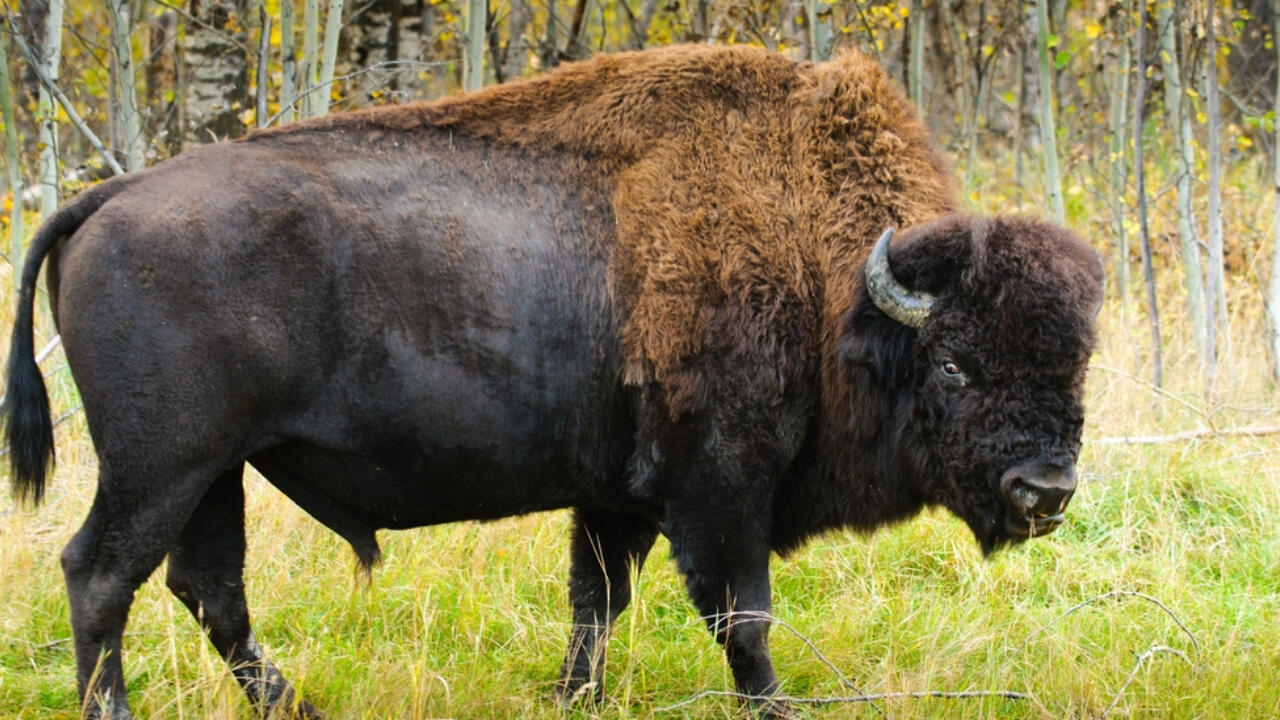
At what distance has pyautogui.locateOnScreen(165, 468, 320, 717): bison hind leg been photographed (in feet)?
13.0

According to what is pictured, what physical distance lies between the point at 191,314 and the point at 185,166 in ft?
1.72

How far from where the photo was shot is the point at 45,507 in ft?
17.8

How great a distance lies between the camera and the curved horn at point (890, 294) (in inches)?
146

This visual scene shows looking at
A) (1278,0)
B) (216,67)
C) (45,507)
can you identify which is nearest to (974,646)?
(45,507)

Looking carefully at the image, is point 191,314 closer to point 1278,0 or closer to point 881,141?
point 881,141

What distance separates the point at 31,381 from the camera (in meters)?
3.64

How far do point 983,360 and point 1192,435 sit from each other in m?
3.15

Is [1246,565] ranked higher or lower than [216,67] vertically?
lower

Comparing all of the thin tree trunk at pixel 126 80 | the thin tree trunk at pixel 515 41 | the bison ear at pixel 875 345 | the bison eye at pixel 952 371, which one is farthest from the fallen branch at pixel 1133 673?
the thin tree trunk at pixel 515 41

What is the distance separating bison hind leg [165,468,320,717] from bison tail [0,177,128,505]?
0.51 meters

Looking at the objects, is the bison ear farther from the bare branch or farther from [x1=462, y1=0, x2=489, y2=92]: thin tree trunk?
[x1=462, y1=0, x2=489, y2=92]: thin tree trunk

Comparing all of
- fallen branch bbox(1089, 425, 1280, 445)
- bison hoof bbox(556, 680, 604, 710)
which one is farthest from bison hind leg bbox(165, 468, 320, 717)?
fallen branch bbox(1089, 425, 1280, 445)

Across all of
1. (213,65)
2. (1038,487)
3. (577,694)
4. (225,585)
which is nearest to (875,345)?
(1038,487)

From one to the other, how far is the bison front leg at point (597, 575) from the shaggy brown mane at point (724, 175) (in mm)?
856
